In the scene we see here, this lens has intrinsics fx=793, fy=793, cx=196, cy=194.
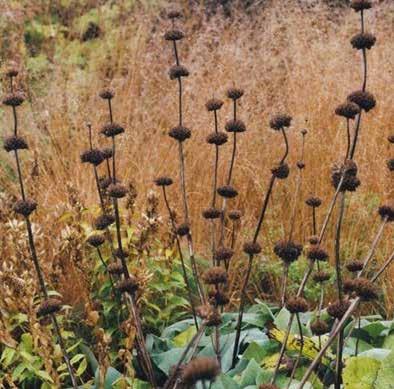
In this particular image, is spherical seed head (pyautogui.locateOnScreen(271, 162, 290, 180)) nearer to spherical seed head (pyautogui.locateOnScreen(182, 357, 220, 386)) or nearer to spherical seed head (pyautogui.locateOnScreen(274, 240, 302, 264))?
spherical seed head (pyautogui.locateOnScreen(274, 240, 302, 264))

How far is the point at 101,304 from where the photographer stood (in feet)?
8.62

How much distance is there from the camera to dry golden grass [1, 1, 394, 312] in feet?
11.5

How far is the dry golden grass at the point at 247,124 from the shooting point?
3.49m

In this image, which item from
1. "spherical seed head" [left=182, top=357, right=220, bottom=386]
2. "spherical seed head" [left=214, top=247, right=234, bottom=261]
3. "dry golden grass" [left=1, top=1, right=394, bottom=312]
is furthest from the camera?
"dry golden grass" [left=1, top=1, right=394, bottom=312]

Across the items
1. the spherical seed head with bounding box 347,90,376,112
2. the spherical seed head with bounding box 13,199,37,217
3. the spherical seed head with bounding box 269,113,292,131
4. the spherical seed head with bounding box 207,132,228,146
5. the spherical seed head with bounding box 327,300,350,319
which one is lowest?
the spherical seed head with bounding box 327,300,350,319

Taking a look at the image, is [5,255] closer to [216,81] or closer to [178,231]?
[178,231]

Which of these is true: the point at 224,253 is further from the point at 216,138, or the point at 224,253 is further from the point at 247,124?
the point at 247,124

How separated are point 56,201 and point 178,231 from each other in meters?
1.47

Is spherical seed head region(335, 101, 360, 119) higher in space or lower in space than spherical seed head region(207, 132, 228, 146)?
higher

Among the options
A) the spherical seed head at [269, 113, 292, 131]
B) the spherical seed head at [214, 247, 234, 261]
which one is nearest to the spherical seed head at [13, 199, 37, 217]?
the spherical seed head at [214, 247, 234, 261]

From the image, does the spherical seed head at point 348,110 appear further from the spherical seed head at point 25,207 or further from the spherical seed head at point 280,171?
the spherical seed head at point 25,207

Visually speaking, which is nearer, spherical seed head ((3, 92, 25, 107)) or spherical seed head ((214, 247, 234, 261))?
spherical seed head ((3, 92, 25, 107))

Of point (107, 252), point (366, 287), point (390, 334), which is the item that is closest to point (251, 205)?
point (107, 252)

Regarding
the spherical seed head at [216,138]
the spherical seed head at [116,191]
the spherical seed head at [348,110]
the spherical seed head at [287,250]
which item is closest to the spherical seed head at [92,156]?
the spherical seed head at [116,191]
